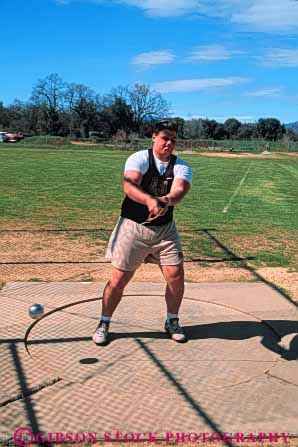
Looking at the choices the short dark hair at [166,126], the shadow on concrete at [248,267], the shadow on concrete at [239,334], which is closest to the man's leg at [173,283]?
the shadow on concrete at [239,334]

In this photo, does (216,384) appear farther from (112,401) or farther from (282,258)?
(282,258)

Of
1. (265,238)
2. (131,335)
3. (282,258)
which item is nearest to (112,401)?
(131,335)

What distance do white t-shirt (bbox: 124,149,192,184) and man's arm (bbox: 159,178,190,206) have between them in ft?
0.15

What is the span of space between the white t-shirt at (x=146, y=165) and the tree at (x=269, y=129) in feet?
328

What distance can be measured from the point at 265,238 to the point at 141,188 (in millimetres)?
5716

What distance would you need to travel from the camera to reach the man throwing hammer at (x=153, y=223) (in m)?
3.86

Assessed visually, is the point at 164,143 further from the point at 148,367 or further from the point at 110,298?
the point at 148,367

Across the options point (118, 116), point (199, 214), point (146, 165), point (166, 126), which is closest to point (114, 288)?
point (146, 165)

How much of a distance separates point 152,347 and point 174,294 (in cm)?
47

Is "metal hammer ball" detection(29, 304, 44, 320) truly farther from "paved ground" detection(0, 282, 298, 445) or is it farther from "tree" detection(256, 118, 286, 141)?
"tree" detection(256, 118, 286, 141)

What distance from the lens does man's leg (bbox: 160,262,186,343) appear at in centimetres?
421

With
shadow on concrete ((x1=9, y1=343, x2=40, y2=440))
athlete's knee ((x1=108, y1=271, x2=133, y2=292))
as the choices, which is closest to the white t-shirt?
athlete's knee ((x1=108, y1=271, x2=133, y2=292))

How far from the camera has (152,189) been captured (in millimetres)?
3947

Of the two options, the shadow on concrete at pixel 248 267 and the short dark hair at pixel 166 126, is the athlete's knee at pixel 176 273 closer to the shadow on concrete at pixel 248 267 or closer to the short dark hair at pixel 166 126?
the short dark hair at pixel 166 126
